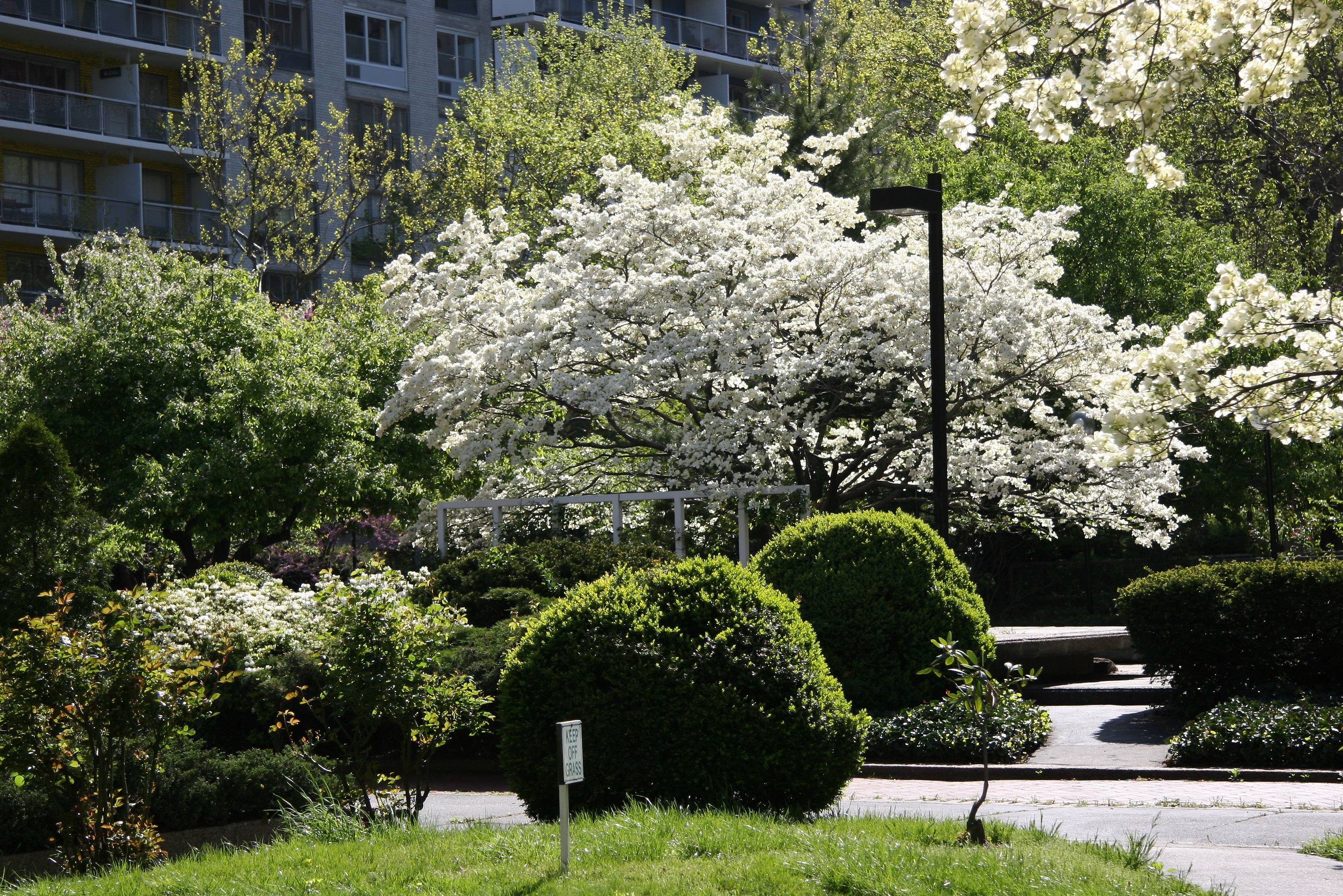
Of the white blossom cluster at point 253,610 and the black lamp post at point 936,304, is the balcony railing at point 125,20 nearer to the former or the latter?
the white blossom cluster at point 253,610

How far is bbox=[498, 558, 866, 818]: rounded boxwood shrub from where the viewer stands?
834 centimetres

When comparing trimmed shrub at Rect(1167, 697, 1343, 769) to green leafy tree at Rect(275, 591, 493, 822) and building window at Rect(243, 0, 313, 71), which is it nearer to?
green leafy tree at Rect(275, 591, 493, 822)

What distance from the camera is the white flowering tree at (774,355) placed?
59.6 feet

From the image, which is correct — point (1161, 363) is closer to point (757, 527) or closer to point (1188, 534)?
point (757, 527)

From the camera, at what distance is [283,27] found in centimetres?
4231

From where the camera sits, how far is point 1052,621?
27.9 meters

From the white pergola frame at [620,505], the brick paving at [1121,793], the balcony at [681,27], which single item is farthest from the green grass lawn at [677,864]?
the balcony at [681,27]

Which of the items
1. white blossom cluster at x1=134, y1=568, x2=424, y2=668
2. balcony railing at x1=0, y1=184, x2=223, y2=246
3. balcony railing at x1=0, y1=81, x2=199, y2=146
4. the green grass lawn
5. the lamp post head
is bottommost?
the green grass lawn

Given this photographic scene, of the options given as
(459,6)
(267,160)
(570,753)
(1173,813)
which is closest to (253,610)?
(570,753)

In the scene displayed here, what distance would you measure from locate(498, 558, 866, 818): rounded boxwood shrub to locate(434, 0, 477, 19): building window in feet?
139

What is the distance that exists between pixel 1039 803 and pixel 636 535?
9.81 meters

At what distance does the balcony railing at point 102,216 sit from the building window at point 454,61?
1013 cm

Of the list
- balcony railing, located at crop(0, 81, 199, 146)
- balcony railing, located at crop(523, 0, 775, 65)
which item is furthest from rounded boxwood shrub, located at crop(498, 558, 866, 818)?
balcony railing, located at crop(523, 0, 775, 65)

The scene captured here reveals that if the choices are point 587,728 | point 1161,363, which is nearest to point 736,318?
point 1161,363
